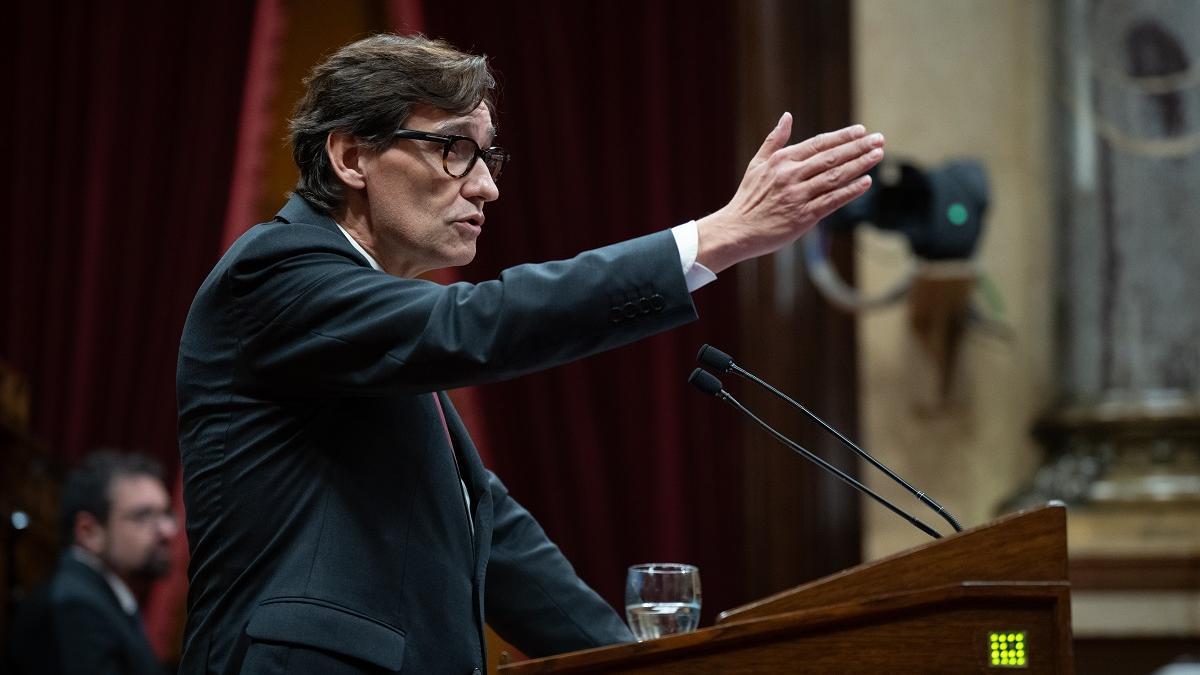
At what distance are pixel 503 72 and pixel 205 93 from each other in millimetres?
1154

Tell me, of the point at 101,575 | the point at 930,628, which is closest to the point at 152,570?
the point at 101,575

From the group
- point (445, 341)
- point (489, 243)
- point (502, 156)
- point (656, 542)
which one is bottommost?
point (656, 542)

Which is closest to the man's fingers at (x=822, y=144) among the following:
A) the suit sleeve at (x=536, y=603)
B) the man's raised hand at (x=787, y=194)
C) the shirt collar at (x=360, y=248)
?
the man's raised hand at (x=787, y=194)

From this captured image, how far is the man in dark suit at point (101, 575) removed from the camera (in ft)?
14.1

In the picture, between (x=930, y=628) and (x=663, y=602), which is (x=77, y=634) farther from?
(x=930, y=628)

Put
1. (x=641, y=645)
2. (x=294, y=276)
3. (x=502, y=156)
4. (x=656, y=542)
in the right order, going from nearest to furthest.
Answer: (x=641, y=645) → (x=294, y=276) → (x=502, y=156) → (x=656, y=542)

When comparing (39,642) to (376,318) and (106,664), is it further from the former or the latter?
(376,318)

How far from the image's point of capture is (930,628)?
1662 mm

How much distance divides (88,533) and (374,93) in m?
3.14

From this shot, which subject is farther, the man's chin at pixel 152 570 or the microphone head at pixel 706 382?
the man's chin at pixel 152 570

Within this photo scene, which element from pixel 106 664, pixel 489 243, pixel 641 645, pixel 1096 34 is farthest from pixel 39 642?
pixel 1096 34

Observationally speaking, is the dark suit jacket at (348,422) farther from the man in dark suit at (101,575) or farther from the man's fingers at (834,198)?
the man in dark suit at (101,575)

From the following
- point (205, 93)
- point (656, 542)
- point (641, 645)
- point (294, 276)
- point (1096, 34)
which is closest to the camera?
point (641, 645)

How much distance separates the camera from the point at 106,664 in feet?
14.3
